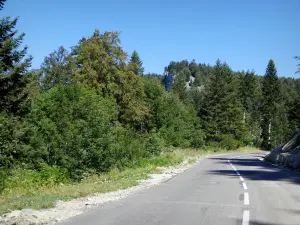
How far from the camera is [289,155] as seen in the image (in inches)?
1219

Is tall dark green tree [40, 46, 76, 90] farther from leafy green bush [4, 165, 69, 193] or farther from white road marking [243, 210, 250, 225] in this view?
white road marking [243, 210, 250, 225]

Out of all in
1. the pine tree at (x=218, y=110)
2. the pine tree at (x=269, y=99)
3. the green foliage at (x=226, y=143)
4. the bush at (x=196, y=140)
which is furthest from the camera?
the pine tree at (x=269, y=99)

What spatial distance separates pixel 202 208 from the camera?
33.0 ft

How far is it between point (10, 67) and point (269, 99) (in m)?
79.1

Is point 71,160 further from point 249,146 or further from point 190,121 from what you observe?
point 249,146

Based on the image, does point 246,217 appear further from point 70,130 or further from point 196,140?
point 196,140

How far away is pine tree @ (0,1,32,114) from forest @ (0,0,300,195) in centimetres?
6

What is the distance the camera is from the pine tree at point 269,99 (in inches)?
3536

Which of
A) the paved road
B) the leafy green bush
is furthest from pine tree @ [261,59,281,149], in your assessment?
the paved road

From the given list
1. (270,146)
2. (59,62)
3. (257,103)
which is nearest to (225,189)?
(59,62)

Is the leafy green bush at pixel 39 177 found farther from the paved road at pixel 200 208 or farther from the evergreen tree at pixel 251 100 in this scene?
the evergreen tree at pixel 251 100

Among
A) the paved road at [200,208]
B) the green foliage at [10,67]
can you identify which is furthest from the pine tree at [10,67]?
the paved road at [200,208]

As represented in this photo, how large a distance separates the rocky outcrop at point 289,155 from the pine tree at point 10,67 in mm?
21233

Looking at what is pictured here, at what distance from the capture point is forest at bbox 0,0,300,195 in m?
23.8
